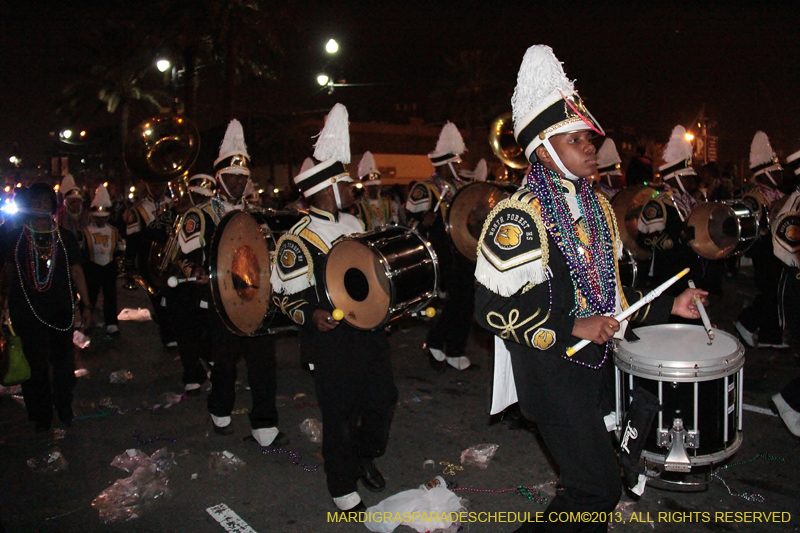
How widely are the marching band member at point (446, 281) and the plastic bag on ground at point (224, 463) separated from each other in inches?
116

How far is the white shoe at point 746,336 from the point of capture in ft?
26.3

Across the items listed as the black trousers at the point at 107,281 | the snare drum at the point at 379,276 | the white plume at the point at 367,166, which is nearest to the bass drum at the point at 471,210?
the snare drum at the point at 379,276

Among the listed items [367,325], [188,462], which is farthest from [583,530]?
[188,462]

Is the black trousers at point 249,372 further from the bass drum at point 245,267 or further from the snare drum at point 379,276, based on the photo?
the snare drum at point 379,276

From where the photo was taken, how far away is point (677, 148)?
8625mm

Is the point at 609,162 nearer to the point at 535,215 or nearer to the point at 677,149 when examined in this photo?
the point at 677,149

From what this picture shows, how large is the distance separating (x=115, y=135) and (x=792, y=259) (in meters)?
68.1

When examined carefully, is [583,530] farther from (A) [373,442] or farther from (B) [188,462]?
(B) [188,462]

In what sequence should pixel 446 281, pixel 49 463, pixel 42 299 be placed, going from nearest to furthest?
pixel 49 463, pixel 42 299, pixel 446 281

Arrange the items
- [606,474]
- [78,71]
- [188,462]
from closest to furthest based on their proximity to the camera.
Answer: [606,474] → [188,462] → [78,71]

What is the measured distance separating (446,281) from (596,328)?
5.17 metres

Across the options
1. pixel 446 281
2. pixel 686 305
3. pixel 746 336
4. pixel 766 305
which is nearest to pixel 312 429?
pixel 446 281

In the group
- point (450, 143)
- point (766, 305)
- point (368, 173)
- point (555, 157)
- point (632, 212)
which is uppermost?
point (450, 143)

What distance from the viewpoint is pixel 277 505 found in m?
4.48
